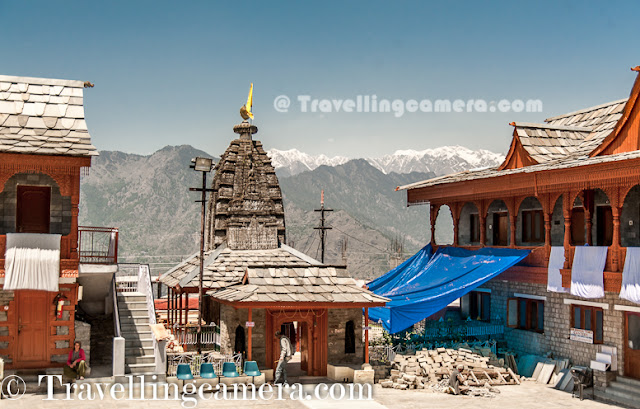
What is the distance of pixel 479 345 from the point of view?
27594 mm

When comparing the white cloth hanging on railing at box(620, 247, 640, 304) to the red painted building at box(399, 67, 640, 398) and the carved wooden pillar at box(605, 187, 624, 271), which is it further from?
the carved wooden pillar at box(605, 187, 624, 271)

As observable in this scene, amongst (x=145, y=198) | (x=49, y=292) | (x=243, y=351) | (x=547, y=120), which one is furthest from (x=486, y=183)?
(x=145, y=198)

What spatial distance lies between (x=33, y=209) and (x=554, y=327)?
18.0 metres

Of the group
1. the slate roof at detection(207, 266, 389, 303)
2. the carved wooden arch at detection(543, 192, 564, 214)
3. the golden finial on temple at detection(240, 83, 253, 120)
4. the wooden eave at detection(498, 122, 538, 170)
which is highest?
the golden finial on temple at detection(240, 83, 253, 120)

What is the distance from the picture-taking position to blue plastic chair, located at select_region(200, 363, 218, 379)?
2200 centimetres

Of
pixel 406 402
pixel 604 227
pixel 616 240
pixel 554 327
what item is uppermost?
pixel 604 227

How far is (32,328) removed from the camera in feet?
72.6

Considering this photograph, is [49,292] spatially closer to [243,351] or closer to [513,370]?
[243,351]

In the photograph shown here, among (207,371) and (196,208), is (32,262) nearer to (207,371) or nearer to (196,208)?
(207,371)

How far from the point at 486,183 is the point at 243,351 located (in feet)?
36.7

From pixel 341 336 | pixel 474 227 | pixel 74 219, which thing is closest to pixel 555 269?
pixel 474 227

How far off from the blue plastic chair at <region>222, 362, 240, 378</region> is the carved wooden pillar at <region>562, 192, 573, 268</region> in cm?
1145

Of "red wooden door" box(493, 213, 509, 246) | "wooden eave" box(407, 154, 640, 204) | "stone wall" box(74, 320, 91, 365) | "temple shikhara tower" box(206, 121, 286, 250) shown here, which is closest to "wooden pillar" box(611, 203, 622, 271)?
"wooden eave" box(407, 154, 640, 204)

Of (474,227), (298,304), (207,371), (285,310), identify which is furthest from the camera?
(474,227)
